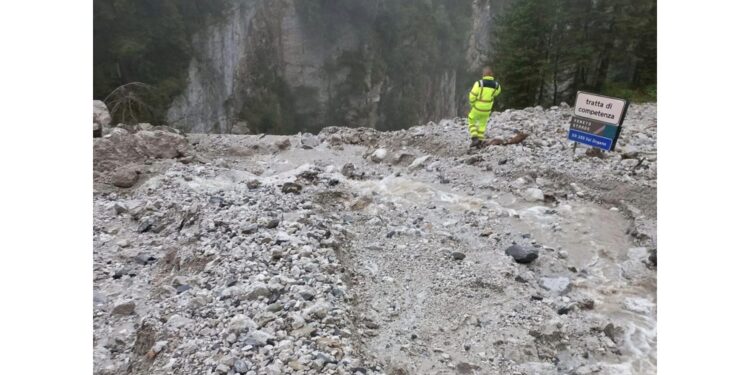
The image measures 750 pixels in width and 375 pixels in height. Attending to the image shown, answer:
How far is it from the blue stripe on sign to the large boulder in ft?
27.2

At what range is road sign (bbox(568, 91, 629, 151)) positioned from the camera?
764cm

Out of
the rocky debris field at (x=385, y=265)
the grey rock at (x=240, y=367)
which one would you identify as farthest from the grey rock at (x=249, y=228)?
the grey rock at (x=240, y=367)

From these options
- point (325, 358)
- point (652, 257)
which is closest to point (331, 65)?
point (652, 257)

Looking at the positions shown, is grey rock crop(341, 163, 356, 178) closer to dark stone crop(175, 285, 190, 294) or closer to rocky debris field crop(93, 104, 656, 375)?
rocky debris field crop(93, 104, 656, 375)

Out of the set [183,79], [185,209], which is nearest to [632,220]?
[185,209]

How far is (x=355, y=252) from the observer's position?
243 inches

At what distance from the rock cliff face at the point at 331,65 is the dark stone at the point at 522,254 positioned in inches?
1269

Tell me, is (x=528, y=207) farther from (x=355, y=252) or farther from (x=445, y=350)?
(x=445, y=350)

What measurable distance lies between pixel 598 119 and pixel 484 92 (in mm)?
2474

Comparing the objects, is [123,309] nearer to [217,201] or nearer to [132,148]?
[217,201]

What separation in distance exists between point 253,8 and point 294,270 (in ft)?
126

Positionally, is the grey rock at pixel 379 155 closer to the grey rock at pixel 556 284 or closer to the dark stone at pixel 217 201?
the dark stone at pixel 217 201

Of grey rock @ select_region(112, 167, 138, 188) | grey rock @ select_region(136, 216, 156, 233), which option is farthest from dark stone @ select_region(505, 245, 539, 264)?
grey rock @ select_region(112, 167, 138, 188)

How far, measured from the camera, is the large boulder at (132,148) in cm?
976
